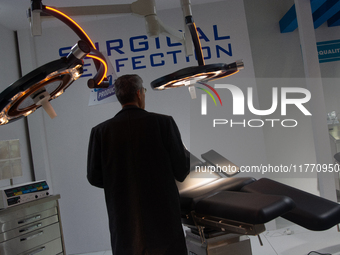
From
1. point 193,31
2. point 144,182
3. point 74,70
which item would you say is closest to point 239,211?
point 144,182

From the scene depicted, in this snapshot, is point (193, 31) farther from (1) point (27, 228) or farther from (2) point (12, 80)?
(2) point (12, 80)

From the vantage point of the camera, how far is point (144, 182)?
177 cm

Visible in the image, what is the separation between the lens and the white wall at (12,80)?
12.0ft

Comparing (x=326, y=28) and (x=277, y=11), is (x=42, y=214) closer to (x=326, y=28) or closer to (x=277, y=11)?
(x=277, y=11)

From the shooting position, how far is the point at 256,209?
1.47 metres

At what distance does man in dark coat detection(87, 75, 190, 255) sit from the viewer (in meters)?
1.76

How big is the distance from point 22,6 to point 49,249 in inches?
104

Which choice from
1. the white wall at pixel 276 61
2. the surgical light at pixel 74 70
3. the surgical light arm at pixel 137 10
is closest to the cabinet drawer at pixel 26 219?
the surgical light at pixel 74 70

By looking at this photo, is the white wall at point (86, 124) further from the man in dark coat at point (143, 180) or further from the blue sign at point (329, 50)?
the man in dark coat at point (143, 180)

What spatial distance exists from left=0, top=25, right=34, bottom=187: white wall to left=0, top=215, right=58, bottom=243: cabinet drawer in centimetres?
91

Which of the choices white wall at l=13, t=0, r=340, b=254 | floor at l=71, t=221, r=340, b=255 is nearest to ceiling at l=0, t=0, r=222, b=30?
white wall at l=13, t=0, r=340, b=254

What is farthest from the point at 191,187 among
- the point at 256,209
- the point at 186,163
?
the point at 256,209

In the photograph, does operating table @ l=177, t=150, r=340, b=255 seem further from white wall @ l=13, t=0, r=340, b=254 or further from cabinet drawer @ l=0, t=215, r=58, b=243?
white wall @ l=13, t=0, r=340, b=254

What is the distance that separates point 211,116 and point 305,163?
1.89 meters
